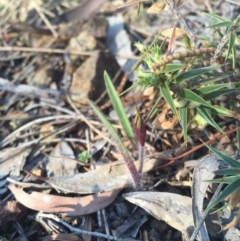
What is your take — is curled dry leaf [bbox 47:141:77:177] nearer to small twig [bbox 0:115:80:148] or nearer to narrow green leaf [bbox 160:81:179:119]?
small twig [bbox 0:115:80:148]

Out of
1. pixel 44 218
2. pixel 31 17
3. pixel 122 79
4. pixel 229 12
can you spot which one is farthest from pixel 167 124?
pixel 31 17

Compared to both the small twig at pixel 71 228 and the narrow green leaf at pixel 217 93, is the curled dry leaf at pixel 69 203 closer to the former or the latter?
the small twig at pixel 71 228

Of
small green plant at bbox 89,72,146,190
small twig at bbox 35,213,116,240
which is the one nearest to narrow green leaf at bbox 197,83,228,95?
small green plant at bbox 89,72,146,190

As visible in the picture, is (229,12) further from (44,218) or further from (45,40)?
(44,218)

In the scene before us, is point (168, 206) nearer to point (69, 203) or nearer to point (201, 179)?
point (201, 179)

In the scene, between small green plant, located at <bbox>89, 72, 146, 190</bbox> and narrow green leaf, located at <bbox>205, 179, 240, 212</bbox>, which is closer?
narrow green leaf, located at <bbox>205, 179, 240, 212</bbox>

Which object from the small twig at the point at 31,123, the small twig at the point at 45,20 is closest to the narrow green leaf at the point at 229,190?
the small twig at the point at 31,123

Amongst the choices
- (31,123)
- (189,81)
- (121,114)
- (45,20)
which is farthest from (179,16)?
(45,20)
